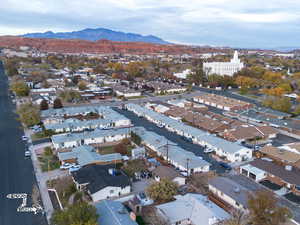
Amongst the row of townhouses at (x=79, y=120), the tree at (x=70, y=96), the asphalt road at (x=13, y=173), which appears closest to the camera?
the asphalt road at (x=13, y=173)

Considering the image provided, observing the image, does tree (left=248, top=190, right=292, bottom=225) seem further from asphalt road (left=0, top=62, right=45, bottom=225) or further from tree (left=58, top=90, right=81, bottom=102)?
tree (left=58, top=90, right=81, bottom=102)

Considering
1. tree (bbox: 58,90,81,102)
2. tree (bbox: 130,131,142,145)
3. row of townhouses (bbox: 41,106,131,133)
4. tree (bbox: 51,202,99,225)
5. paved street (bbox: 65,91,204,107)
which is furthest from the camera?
tree (bbox: 58,90,81,102)

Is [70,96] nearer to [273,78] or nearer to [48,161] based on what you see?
[48,161]

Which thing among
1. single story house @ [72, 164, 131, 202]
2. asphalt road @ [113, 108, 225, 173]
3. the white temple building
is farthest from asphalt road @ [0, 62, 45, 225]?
the white temple building

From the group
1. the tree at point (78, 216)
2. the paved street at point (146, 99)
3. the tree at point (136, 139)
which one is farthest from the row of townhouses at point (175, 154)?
the paved street at point (146, 99)

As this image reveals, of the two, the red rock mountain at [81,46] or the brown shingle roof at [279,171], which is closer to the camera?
the brown shingle roof at [279,171]

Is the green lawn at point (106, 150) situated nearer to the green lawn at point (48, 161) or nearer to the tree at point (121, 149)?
the tree at point (121, 149)
